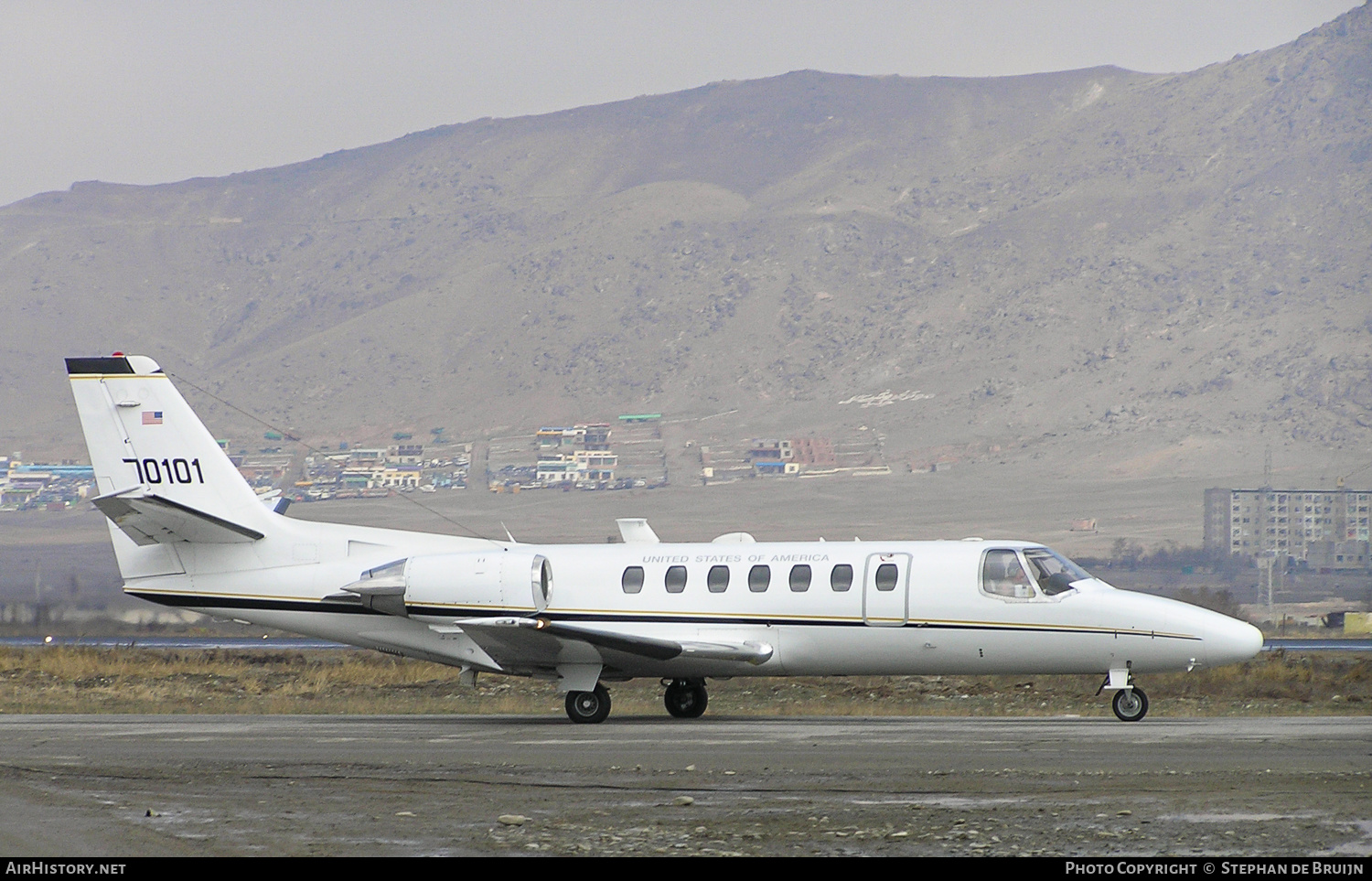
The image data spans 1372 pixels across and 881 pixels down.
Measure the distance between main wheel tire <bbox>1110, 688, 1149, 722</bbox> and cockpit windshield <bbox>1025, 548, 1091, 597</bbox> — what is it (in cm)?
162

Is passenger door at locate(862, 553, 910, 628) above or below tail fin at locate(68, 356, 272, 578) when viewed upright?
below

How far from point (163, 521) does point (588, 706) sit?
23.8 feet

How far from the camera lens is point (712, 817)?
46.8 ft

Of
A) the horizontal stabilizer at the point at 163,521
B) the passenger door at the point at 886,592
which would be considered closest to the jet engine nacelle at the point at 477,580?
the horizontal stabilizer at the point at 163,521

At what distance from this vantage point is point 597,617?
26062mm

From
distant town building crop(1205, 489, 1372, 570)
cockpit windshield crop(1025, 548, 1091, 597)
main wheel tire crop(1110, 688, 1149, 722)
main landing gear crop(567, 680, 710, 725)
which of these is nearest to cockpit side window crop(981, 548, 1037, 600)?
cockpit windshield crop(1025, 548, 1091, 597)

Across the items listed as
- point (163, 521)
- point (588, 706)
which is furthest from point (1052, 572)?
point (163, 521)

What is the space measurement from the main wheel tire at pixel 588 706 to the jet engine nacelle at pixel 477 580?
1.41m

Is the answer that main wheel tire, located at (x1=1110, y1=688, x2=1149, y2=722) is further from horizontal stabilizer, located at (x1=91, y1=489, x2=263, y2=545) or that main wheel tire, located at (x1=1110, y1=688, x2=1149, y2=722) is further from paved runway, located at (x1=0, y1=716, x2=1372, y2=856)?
horizontal stabilizer, located at (x1=91, y1=489, x2=263, y2=545)

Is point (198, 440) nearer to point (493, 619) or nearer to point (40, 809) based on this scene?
point (493, 619)

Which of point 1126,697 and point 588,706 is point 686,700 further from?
point 1126,697

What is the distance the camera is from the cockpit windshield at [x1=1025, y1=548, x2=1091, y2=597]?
24.4 m
